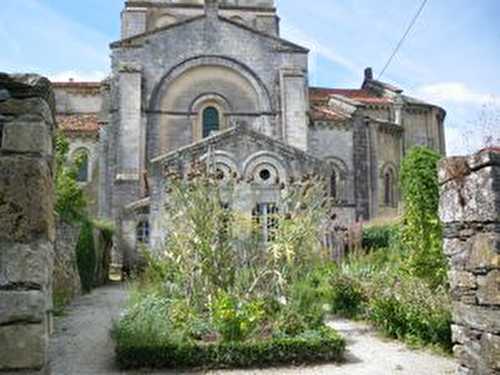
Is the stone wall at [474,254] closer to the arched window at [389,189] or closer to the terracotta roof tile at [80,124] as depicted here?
the terracotta roof tile at [80,124]

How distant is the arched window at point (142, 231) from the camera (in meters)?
24.3

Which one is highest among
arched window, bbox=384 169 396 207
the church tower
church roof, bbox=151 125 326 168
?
the church tower

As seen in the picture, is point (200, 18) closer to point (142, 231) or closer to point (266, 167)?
point (266, 167)

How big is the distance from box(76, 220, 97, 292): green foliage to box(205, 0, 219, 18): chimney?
1412 centimetres

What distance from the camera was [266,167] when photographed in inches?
927

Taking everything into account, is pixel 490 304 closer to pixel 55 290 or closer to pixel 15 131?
pixel 15 131

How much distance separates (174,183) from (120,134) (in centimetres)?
1615

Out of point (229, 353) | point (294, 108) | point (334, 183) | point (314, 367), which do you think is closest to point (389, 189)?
point (334, 183)

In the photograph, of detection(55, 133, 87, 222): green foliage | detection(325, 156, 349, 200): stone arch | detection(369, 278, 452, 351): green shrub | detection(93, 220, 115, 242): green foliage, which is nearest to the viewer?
detection(369, 278, 452, 351): green shrub

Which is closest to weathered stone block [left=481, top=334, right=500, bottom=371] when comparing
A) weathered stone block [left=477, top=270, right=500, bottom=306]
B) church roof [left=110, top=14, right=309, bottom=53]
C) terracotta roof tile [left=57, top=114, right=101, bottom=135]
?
weathered stone block [left=477, top=270, right=500, bottom=306]

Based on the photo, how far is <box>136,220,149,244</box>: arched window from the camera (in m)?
24.3

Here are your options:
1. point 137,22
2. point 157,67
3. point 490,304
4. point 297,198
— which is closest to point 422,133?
point 157,67

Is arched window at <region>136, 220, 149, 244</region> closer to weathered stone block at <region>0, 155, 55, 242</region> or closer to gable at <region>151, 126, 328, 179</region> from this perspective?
gable at <region>151, 126, 328, 179</region>

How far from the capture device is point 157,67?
1122 inches
